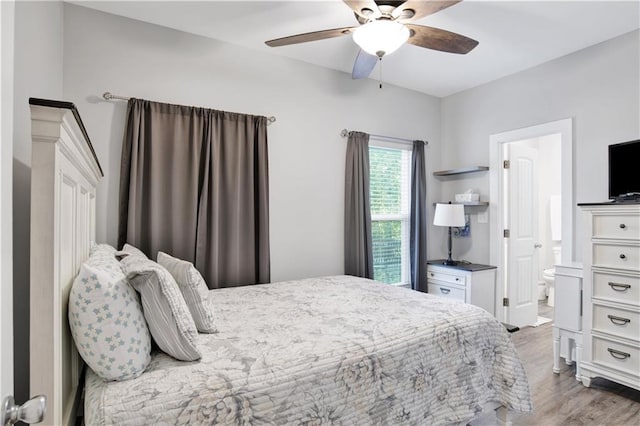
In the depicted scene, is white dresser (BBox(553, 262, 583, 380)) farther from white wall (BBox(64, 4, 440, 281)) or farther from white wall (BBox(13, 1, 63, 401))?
white wall (BBox(13, 1, 63, 401))

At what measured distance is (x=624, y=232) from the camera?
232cm

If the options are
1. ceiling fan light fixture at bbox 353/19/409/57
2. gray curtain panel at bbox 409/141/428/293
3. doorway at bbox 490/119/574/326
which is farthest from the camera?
gray curtain panel at bbox 409/141/428/293

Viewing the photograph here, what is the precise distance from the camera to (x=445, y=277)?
3793 millimetres

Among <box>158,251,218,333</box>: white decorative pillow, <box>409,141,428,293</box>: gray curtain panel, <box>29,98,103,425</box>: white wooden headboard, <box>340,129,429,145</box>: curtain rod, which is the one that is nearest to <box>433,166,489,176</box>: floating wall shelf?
<box>409,141,428,293</box>: gray curtain panel

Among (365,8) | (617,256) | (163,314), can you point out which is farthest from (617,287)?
(163,314)

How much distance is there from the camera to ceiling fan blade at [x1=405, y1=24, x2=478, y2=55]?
204 cm

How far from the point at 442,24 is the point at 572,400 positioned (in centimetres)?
286

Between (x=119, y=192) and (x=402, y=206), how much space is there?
2.93m

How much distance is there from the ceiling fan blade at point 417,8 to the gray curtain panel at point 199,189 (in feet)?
4.88

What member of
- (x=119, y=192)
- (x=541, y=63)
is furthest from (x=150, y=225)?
(x=541, y=63)

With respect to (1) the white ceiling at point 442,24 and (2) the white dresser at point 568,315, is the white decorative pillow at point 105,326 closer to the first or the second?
(1) the white ceiling at point 442,24

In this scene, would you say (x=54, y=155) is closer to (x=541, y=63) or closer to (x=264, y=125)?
(x=264, y=125)

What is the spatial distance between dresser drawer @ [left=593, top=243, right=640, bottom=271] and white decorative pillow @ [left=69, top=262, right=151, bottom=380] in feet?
9.72

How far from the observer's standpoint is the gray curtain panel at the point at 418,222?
154 inches
